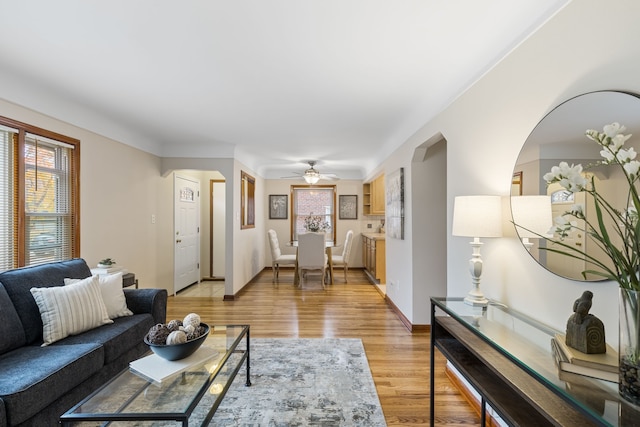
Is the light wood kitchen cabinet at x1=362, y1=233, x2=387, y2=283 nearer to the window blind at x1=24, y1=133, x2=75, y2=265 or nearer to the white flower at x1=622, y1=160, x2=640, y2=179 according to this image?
the window blind at x1=24, y1=133, x2=75, y2=265

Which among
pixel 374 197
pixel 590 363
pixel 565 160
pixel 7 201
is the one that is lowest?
pixel 590 363

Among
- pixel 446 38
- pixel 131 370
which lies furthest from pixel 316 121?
pixel 131 370

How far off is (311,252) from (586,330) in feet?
15.4

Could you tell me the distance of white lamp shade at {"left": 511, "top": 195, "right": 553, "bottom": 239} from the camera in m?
1.38

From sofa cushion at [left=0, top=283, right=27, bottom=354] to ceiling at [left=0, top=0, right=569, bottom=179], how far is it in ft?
5.50

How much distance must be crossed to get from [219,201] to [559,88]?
5.95m

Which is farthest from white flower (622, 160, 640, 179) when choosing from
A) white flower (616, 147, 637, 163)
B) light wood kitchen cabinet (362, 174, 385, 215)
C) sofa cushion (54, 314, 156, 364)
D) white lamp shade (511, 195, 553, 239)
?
light wood kitchen cabinet (362, 174, 385, 215)

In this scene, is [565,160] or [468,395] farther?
[468,395]

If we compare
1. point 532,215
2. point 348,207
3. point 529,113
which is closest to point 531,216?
point 532,215

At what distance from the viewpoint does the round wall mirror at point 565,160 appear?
3.53ft

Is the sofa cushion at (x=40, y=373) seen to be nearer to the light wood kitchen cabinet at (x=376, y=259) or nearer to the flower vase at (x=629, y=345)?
the flower vase at (x=629, y=345)

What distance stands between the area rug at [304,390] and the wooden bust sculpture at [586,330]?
53.2 inches

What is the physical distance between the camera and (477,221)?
1.72 metres

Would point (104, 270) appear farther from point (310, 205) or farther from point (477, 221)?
point (310, 205)
